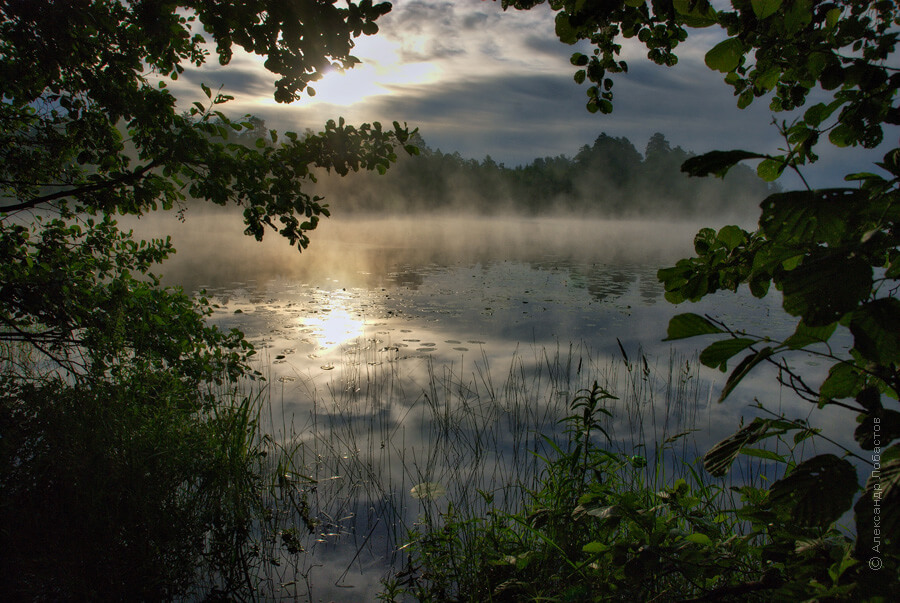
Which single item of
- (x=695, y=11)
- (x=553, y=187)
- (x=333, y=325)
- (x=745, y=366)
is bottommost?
(x=333, y=325)

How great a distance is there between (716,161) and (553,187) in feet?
243

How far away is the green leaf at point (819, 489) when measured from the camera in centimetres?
98

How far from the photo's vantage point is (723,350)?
103 centimetres

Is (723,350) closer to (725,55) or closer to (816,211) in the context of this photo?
(816,211)

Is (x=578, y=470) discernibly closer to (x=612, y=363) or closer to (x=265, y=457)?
(x=265, y=457)

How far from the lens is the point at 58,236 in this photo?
409cm

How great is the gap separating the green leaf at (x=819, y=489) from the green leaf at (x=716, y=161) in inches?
22.9

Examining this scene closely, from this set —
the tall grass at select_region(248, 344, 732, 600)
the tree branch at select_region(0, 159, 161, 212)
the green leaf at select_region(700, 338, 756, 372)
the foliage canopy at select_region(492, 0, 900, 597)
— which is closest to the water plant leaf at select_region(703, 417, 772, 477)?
the foliage canopy at select_region(492, 0, 900, 597)

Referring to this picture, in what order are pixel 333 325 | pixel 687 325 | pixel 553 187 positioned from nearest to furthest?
1. pixel 687 325
2. pixel 333 325
3. pixel 553 187

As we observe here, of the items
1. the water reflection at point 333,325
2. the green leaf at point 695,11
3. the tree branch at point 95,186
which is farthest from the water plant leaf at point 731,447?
the water reflection at point 333,325

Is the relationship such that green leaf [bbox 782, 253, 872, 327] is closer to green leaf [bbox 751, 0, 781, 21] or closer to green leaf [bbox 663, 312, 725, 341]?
green leaf [bbox 663, 312, 725, 341]

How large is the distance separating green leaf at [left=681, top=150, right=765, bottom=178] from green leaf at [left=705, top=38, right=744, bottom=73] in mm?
340

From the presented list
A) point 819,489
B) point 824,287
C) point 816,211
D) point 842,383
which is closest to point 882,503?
point 819,489

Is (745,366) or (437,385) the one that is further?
(437,385)
